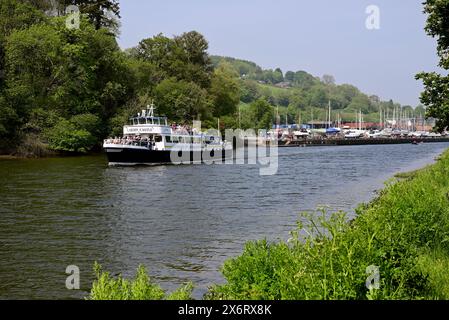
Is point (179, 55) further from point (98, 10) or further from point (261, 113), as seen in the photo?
point (261, 113)

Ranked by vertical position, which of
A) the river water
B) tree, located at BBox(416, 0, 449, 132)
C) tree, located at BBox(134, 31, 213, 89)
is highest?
tree, located at BBox(134, 31, 213, 89)

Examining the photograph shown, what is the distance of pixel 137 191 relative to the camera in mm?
43406

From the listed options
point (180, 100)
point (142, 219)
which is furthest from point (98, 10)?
point (142, 219)

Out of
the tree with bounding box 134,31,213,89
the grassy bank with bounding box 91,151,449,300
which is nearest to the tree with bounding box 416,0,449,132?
the grassy bank with bounding box 91,151,449,300

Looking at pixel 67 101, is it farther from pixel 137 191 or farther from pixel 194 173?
pixel 137 191

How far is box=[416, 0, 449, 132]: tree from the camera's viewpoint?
1206 inches

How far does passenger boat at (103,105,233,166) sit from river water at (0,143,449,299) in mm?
10551

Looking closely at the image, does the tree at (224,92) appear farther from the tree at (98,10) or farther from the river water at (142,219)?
the river water at (142,219)

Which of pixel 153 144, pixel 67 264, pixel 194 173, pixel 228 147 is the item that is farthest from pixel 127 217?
pixel 228 147

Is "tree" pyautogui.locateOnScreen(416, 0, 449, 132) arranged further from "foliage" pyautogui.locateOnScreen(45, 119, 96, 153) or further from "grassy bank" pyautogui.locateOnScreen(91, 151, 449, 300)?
"foliage" pyautogui.locateOnScreen(45, 119, 96, 153)

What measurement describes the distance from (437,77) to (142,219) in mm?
17573

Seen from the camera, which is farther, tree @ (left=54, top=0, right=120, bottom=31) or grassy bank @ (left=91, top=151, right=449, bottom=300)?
tree @ (left=54, top=0, right=120, bottom=31)

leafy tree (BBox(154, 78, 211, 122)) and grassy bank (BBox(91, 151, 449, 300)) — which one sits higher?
leafy tree (BBox(154, 78, 211, 122))

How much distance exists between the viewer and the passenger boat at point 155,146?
6824 centimetres
